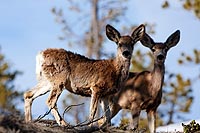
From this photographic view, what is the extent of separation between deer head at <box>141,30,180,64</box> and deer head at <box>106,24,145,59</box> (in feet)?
4.24

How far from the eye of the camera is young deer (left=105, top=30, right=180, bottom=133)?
707 inches

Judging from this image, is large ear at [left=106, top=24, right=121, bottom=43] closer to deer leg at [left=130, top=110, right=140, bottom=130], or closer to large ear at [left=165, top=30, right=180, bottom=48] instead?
deer leg at [left=130, top=110, right=140, bottom=130]

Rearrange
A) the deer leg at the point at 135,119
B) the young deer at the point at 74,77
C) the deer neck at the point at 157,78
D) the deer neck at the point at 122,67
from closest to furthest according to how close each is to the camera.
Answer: the young deer at the point at 74,77
the deer neck at the point at 122,67
the deer leg at the point at 135,119
the deer neck at the point at 157,78

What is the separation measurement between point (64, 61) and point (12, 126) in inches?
195

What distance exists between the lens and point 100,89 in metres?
14.9

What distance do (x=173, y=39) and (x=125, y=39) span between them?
2.83m

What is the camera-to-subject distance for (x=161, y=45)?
18.2 m

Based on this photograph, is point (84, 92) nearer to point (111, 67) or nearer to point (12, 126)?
point (111, 67)

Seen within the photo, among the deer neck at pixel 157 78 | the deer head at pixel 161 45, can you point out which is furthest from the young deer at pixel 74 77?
the deer neck at pixel 157 78

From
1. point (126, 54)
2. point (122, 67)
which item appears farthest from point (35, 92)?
point (126, 54)

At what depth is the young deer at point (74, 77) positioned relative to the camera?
1459 cm

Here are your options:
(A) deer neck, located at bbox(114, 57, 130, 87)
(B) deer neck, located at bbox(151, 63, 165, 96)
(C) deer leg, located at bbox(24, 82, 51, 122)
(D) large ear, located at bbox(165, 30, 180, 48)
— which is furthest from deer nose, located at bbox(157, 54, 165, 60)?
(C) deer leg, located at bbox(24, 82, 51, 122)

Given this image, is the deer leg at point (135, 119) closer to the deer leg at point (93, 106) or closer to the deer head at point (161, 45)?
the deer head at point (161, 45)

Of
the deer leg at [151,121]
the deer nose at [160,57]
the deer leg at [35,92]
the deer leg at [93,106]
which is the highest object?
the deer nose at [160,57]
